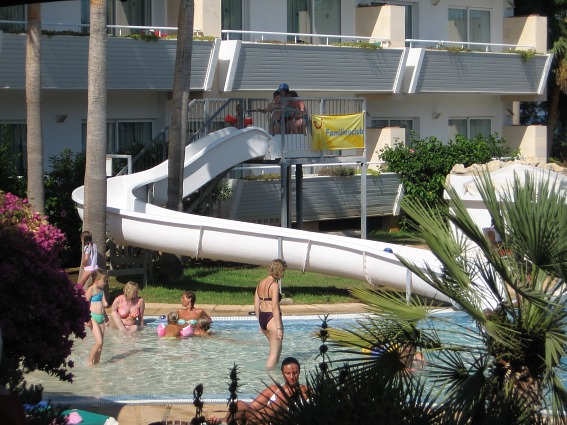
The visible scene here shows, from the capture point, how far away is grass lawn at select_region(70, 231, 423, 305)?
1859 cm

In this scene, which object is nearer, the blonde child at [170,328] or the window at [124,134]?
the blonde child at [170,328]

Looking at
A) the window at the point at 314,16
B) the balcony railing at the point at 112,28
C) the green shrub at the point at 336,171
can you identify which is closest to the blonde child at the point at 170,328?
the balcony railing at the point at 112,28

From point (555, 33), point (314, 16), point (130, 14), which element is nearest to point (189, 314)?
point (130, 14)

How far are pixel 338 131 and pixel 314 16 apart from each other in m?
7.69

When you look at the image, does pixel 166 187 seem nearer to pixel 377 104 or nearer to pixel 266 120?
pixel 266 120

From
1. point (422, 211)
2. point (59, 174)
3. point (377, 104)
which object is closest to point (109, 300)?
point (59, 174)

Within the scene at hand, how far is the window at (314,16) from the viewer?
29.3 meters

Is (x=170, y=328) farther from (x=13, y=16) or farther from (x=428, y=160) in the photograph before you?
(x=428, y=160)

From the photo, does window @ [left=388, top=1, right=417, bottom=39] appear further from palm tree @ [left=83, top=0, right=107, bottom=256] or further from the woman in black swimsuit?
the woman in black swimsuit

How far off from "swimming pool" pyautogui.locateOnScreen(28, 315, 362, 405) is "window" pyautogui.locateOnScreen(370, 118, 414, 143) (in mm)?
14967

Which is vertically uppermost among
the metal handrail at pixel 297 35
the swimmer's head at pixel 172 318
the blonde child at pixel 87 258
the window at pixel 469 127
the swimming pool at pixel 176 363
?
the metal handrail at pixel 297 35

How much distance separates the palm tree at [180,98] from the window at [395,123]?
12340 millimetres

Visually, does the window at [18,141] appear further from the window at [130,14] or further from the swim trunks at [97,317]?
the swim trunks at [97,317]

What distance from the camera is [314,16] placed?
29719 millimetres
